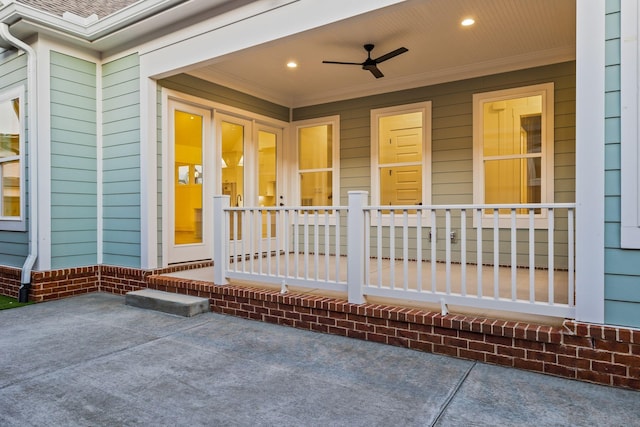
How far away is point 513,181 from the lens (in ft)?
16.6

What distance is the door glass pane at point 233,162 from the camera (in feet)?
19.2

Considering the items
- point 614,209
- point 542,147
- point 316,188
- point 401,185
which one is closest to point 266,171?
point 316,188

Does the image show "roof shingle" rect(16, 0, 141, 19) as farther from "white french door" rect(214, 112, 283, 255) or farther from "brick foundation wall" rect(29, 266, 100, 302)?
"brick foundation wall" rect(29, 266, 100, 302)

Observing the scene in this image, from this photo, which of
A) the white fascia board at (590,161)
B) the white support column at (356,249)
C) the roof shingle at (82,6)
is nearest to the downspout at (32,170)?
the roof shingle at (82,6)

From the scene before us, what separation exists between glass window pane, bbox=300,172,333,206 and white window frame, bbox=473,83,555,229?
229 centimetres

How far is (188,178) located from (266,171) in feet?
4.98

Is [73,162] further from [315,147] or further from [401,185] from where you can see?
[401,185]

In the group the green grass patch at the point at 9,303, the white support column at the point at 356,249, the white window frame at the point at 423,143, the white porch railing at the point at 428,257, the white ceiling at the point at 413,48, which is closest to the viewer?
the white porch railing at the point at 428,257

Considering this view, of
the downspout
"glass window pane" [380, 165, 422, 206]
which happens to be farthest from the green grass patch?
"glass window pane" [380, 165, 422, 206]

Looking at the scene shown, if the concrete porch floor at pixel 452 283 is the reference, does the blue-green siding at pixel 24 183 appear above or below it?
above

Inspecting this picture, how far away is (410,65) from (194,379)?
4.47 m

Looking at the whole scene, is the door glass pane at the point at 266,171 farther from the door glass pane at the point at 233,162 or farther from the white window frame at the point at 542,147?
the white window frame at the point at 542,147

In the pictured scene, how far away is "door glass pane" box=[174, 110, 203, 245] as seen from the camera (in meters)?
5.20

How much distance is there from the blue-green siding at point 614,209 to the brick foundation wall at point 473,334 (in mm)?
140
